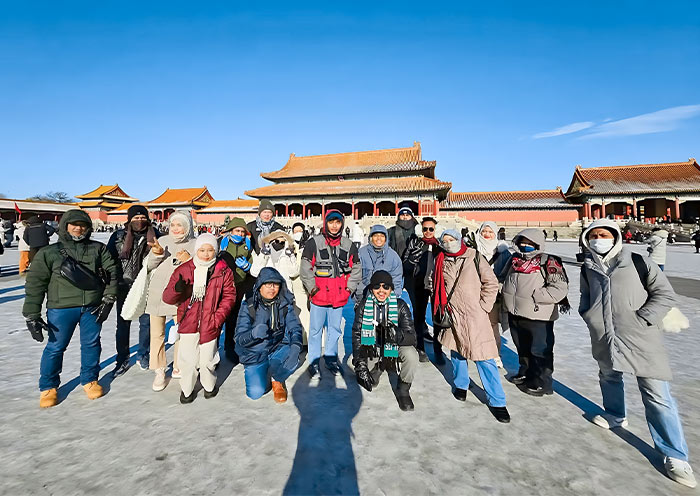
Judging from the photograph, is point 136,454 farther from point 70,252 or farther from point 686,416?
point 686,416

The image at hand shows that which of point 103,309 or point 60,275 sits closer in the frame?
point 60,275

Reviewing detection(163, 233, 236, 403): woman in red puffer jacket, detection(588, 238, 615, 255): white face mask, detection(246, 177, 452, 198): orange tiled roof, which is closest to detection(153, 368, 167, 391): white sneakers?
detection(163, 233, 236, 403): woman in red puffer jacket

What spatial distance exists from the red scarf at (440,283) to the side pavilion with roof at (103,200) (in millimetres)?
47082

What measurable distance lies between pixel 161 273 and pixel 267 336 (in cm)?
114

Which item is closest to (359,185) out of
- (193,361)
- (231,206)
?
(231,206)

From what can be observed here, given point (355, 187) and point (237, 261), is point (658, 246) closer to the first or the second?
point (237, 261)

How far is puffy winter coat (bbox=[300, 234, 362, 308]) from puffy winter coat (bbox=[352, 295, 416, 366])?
404mm

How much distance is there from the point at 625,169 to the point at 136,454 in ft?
130

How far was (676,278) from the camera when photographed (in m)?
8.23

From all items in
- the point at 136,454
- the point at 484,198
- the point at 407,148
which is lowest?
the point at 136,454

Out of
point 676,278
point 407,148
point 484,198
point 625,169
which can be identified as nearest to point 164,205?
point 407,148

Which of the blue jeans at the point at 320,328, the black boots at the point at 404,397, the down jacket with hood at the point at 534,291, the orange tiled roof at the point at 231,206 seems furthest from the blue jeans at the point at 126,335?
the orange tiled roof at the point at 231,206

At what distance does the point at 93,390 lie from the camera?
8.70 ft

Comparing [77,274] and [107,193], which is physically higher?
[107,193]
